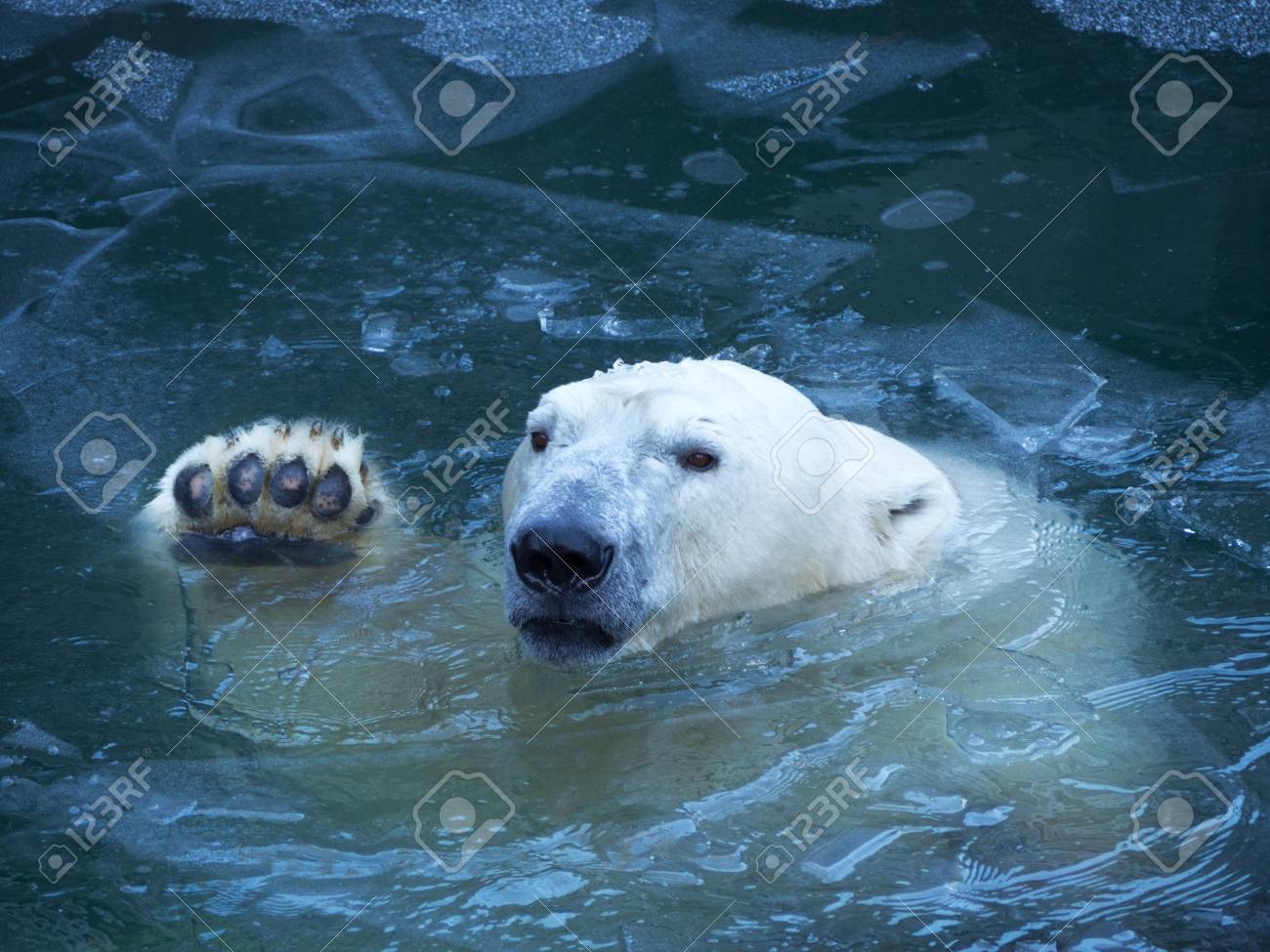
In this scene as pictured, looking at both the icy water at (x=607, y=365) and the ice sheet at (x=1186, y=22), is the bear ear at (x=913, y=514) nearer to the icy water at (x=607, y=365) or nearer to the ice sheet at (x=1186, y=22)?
the icy water at (x=607, y=365)

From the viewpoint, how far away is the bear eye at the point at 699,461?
3.82 meters

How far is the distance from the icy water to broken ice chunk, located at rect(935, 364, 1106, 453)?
0.9 inches

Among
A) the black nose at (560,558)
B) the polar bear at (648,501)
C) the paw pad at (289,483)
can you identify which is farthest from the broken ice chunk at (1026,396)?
the paw pad at (289,483)

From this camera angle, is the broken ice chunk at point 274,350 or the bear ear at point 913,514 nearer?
the bear ear at point 913,514

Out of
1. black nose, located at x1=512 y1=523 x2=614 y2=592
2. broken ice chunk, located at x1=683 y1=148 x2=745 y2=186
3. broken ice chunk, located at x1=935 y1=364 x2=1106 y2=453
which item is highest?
black nose, located at x1=512 y1=523 x2=614 y2=592

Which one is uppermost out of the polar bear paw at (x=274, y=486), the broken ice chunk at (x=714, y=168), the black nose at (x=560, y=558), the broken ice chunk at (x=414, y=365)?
the black nose at (x=560, y=558)

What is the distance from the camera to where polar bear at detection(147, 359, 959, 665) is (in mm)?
3480

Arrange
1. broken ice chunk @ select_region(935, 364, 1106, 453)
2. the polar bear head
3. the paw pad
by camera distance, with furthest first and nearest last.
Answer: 1. broken ice chunk @ select_region(935, 364, 1106, 453)
2. the paw pad
3. the polar bear head

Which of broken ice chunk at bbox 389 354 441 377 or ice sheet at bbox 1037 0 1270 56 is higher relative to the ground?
ice sheet at bbox 1037 0 1270 56

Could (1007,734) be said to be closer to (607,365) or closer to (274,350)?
(607,365)

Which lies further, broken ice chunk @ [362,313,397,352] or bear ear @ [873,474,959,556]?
broken ice chunk @ [362,313,397,352]

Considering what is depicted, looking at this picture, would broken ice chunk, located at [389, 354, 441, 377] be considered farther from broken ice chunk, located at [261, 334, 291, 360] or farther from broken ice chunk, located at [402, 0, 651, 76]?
broken ice chunk, located at [402, 0, 651, 76]

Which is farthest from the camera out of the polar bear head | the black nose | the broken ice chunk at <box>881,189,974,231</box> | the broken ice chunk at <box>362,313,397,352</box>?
the broken ice chunk at <box>881,189,974,231</box>

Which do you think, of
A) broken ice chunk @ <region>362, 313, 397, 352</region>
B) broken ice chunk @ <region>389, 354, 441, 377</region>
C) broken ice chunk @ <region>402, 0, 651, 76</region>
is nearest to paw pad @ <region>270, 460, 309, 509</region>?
broken ice chunk @ <region>389, 354, 441, 377</region>
